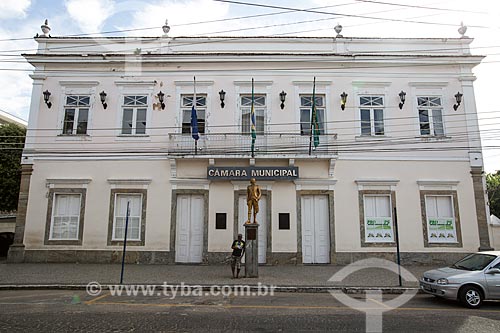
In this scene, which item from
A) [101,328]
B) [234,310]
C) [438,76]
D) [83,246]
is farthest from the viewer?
[438,76]

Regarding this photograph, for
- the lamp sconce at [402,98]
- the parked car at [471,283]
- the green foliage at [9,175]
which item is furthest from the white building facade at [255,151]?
the parked car at [471,283]

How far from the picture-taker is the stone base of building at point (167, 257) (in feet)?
48.3

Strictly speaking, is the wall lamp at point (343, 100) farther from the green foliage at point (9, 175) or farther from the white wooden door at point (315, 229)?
the green foliage at point (9, 175)

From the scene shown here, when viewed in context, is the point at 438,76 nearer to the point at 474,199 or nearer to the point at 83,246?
the point at 474,199

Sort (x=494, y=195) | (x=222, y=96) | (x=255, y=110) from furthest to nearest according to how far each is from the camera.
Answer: (x=494, y=195) → (x=255, y=110) → (x=222, y=96)

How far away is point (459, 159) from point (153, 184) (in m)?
13.5

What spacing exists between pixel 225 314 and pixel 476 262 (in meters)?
6.69

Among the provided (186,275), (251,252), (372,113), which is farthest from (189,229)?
(372,113)

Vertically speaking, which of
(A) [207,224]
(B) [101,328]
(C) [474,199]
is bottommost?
(B) [101,328]

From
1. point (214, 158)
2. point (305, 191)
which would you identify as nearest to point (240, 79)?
point (214, 158)

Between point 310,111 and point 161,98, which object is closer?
point 161,98

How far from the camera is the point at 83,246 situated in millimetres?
15016

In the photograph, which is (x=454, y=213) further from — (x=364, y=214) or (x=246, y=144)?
(x=246, y=144)

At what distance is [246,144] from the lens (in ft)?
51.2
